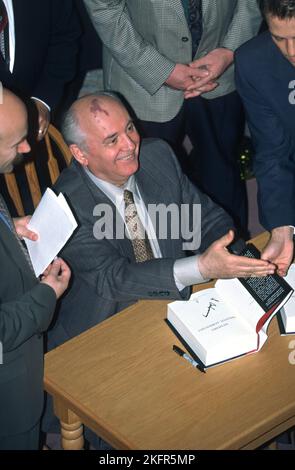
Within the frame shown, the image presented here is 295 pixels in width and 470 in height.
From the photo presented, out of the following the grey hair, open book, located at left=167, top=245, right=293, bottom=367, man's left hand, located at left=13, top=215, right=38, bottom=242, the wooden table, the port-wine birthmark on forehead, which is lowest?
the wooden table

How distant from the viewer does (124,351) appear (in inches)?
131

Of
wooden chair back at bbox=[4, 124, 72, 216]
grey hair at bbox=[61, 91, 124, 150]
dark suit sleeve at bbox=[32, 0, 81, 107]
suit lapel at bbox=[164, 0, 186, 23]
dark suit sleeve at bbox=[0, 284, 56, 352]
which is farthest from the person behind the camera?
dark suit sleeve at bbox=[32, 0, 81, 107]

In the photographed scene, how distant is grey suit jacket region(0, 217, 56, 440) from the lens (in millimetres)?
3203

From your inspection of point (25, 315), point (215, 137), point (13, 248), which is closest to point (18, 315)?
point (25, 315)

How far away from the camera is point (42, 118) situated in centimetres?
409

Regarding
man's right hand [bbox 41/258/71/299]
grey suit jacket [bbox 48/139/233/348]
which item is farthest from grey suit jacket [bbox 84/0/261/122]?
man's right hand [bbox 41/258/71/299]

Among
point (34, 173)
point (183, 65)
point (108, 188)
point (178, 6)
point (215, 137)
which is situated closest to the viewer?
point (108, 188)

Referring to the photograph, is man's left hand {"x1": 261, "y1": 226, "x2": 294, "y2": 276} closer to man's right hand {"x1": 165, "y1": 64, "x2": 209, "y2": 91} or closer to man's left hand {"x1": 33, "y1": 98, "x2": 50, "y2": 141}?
man's right hand {"x1": 165, "y1": 64, "x2": 209, "y2": 91}

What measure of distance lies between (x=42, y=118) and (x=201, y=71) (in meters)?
0.83

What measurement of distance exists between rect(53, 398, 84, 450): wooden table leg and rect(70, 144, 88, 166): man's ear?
101cm

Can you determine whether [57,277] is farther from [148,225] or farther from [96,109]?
[96,109]

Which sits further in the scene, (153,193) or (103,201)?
(153,193)

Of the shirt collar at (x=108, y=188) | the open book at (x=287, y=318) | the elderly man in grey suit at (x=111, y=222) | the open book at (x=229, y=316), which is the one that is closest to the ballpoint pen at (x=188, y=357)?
the open book at (x=229, y=316)

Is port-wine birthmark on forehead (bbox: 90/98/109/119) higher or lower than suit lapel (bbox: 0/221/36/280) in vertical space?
higher
